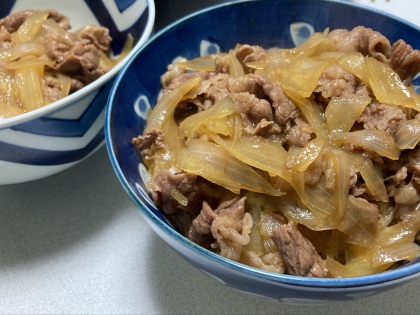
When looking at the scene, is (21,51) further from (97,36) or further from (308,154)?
(308,154)

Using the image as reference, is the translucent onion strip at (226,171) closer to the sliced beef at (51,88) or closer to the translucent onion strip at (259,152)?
the translucent onion strip at (259,152)

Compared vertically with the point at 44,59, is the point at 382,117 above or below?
above

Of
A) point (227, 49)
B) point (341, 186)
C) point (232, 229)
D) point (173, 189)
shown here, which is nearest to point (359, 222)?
point (341, 186)

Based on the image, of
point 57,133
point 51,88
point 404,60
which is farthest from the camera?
point 51,88

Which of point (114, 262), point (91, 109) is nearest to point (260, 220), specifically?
point (114, 262)

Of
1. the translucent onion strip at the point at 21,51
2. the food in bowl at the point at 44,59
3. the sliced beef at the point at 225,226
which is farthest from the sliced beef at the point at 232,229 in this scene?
the translucent onion strip at the point at 21,51

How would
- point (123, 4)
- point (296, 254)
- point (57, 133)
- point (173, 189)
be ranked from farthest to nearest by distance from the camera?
1. point (123, 4)
2. point (57, 133)
3. point (173, 189)
4. point (296, 254)

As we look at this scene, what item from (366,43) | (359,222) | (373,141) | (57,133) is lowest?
(57,133)
